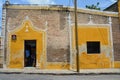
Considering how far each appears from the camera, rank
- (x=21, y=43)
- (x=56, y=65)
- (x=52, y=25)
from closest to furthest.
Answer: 1. (x=56, y=65)
2. (x=21, y=43)
3. (x=52, y=25)

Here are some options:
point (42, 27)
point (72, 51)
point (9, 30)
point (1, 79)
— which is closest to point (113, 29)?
point (72, 51)

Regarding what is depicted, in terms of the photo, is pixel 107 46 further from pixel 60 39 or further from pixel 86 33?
pixel 60 39

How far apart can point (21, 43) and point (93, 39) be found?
606 centimetres

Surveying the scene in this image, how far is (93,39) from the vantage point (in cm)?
2433

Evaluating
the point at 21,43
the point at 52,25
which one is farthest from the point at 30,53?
the point at 52,25

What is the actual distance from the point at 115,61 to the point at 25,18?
8434mm

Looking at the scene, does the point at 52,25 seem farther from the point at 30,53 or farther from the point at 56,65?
the point at 56,65

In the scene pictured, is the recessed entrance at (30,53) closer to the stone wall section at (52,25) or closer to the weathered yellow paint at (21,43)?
the weathered yellow paint at (21,43)

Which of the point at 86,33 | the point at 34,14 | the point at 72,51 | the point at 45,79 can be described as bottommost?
the point at 45,79

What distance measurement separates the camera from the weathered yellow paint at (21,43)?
2369 cm

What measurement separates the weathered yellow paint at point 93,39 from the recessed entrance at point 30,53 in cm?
338

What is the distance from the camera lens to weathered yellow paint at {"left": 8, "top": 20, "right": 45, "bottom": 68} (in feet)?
77.7

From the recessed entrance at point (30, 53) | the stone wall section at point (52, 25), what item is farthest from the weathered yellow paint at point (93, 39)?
the recessed entrance at point (30, 53)

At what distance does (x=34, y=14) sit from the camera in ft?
79.4
